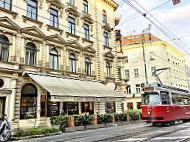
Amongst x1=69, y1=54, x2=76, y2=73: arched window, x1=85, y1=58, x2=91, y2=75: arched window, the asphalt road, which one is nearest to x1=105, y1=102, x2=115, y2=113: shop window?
x1=85, y1=58, x2=91, y2=75: arched window

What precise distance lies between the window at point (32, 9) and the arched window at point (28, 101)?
664cm

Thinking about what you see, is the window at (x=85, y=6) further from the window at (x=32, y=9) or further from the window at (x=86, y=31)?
the window at (x=32, y=9)

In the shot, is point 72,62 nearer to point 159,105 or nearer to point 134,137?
point 159,105

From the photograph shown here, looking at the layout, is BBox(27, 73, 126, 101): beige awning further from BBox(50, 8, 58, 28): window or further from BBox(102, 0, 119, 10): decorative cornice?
BBox(102, 0, 119, 10): decorative cornice

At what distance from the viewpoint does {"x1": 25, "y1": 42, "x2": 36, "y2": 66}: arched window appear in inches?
655

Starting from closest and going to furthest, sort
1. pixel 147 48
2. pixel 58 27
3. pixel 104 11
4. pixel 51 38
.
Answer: pixel 51 38, pixel 58 27, pixel 104 11, pixel 147 48

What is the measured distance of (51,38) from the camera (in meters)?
18.4

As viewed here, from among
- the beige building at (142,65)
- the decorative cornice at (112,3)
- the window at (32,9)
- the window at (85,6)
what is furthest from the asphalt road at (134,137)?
the beige building at (142,65)

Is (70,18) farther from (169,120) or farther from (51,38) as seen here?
(169,120)

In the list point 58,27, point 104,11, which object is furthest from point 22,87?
point 104,11

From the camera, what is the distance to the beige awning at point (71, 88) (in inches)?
583

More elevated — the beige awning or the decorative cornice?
the decorative cornice

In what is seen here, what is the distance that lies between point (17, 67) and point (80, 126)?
739 centimetres

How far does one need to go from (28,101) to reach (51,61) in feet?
15.7
